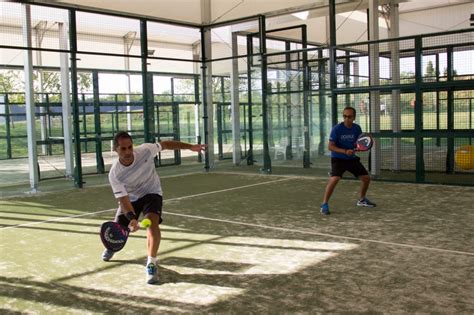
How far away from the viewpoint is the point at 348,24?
19188mm

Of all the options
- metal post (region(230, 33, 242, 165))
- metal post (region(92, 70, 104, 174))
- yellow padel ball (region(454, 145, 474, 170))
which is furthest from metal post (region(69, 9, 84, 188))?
yellow padel ball (region(454, 145, 474, 170))

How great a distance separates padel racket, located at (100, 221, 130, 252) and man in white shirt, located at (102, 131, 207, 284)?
11cm

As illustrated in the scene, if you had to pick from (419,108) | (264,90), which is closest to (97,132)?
(264,90)

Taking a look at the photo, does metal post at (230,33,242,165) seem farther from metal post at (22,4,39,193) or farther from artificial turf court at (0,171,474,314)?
artificial turf court at (0,171,474,314)

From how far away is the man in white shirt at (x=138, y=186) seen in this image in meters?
5.32

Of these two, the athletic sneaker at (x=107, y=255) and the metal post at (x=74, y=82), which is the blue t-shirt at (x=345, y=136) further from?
the metal post at (x=74, y=82)

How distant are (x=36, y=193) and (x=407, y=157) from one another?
34.6ft

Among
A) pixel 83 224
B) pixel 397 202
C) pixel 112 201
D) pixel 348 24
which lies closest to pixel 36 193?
pixel 112 201

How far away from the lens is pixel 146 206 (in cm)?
562

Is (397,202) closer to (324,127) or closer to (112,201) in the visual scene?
(112,201)

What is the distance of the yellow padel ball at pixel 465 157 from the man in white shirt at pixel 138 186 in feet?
27.3

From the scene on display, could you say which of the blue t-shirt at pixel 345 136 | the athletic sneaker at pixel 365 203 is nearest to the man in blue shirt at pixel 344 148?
the blue t-shirt at pixel 345 136

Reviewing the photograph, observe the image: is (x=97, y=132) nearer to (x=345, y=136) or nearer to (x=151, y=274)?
(x=345, y=136)

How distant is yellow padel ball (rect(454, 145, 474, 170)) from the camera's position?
1198 centimetres
